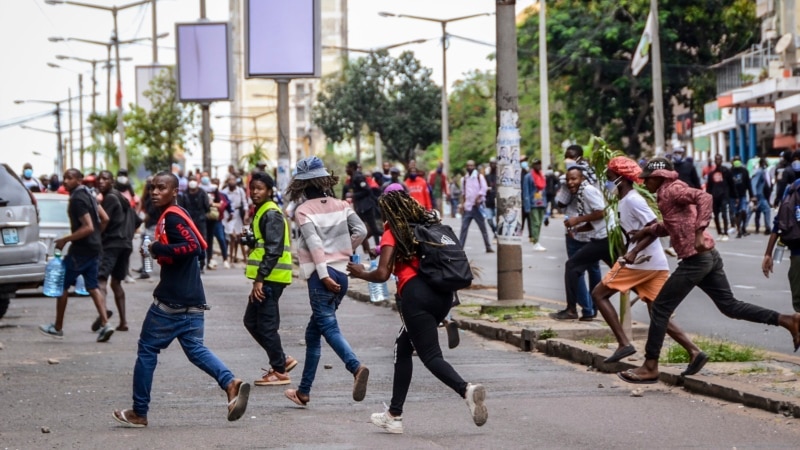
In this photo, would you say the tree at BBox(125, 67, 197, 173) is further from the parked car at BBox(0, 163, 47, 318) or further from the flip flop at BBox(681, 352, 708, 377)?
the flip flop at BBox(681, 352, 708, 377)

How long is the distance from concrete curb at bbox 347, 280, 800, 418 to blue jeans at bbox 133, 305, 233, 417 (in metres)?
3.31

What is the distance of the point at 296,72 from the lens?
91.0 feet

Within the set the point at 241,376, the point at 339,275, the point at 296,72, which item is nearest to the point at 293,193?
the point at 339,275

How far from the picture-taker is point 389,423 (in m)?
9.30

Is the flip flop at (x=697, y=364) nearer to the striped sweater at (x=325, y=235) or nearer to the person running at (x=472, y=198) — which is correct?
the striped sweater at (x=325, y=235)

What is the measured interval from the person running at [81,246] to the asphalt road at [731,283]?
5.22 m

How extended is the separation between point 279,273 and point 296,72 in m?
16.4

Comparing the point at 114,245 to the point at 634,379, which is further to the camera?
the point at 114,245

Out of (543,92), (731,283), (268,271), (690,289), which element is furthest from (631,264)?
(543,92)

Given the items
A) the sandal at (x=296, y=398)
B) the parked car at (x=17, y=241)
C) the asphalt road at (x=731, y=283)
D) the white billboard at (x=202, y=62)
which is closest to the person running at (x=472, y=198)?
the asphalt road at (x=731, y=283)

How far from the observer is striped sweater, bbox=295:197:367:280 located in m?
10.9

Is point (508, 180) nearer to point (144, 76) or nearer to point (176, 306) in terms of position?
point (176, 306)

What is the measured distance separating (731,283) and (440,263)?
12.5 m

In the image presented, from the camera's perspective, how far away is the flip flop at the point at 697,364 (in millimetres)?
10977
